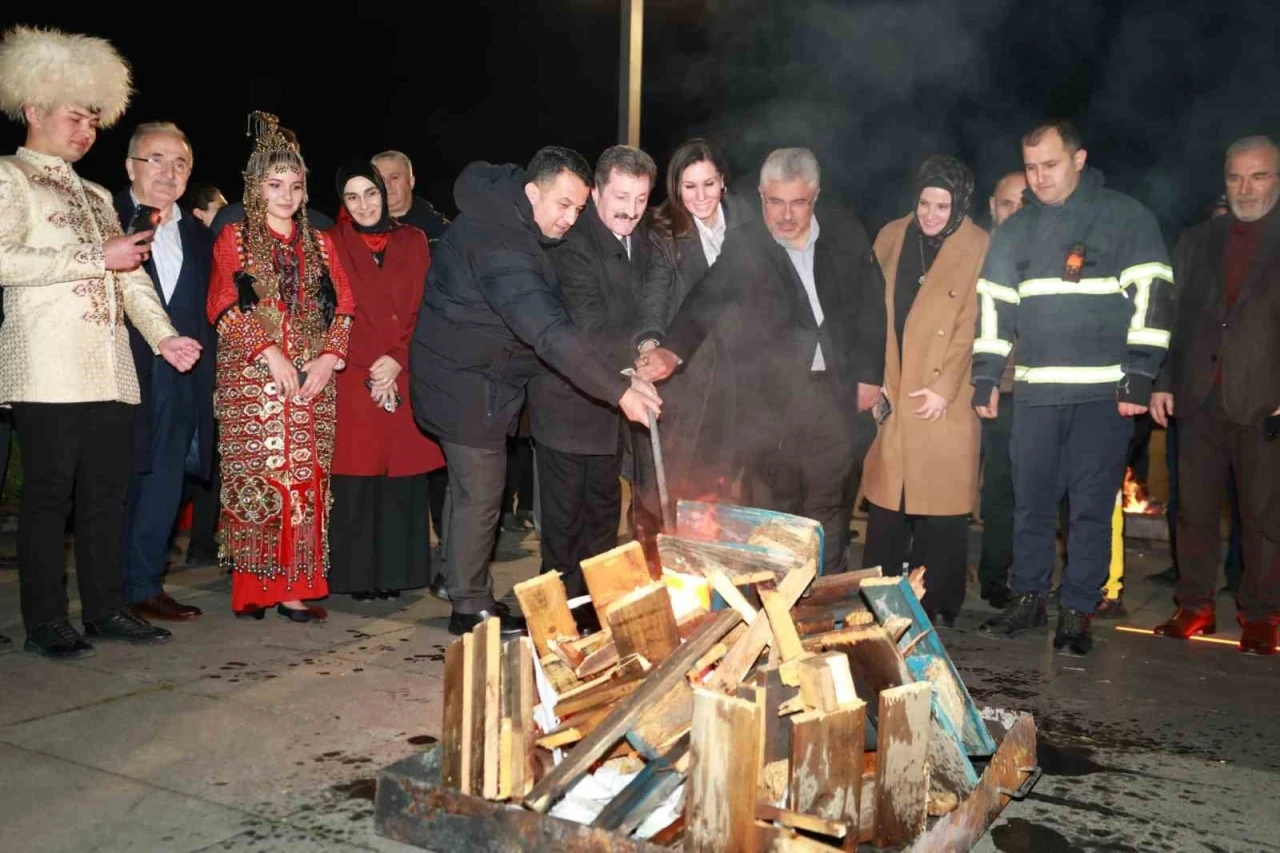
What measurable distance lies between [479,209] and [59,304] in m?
1.64

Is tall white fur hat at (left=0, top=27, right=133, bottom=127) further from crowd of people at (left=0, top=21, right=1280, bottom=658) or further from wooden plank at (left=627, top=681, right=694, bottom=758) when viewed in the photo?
wooden plank at (left=627, top=681, right=694, bottom=758)

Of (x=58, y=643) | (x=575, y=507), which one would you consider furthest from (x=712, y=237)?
(x=58, y=643)

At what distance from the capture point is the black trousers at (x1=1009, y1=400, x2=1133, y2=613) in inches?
202

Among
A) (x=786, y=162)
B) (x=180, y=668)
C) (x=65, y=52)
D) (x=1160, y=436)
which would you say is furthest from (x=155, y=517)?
(x=1160, y=436)

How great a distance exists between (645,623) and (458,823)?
0.74 m

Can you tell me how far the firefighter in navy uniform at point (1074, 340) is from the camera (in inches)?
198

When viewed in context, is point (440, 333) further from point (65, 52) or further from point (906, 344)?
point (906, 344)

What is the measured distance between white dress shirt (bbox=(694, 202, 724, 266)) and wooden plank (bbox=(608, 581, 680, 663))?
213 cm

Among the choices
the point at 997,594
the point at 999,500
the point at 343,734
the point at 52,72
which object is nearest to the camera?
the point at 343,734

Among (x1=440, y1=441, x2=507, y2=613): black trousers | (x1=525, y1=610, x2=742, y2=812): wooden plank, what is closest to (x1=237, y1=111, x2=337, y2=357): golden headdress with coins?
(x1=440, y1=441, x2=507, y2=613): black trousers

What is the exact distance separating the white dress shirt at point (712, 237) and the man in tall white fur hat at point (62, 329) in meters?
2.23

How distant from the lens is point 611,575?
3578mm

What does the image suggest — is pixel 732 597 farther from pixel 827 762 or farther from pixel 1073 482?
pixel 1073 482

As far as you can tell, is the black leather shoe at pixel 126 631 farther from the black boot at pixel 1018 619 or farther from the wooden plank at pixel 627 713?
the black boot at pixel 1018 619
